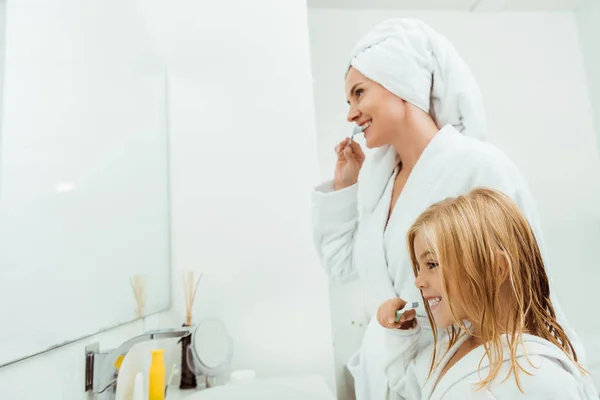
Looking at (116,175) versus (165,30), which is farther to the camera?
(165,30)

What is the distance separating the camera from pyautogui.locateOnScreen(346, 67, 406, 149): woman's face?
34.4 inches

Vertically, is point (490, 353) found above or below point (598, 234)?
below

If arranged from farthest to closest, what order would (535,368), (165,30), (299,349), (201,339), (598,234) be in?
(598,234), (165,30), (299,349), (201,339), (535,368)

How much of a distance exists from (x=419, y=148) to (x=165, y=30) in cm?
109

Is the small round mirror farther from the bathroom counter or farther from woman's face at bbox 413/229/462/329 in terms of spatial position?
woman's face at bbox 413/229/462/329

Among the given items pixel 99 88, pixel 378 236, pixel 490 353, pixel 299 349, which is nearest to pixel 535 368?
pixel 490 353

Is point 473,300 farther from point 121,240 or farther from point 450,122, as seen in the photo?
point 121,240

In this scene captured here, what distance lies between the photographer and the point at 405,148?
2.96 feet

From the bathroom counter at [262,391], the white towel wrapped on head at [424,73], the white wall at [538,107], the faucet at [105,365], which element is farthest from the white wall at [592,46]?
the faucet at [105,365]

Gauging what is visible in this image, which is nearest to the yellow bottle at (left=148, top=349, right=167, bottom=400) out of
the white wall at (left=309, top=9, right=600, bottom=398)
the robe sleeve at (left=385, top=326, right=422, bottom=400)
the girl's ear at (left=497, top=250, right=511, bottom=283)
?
the robe sleeve at (left=385, top=326, right=422, bottom=400)

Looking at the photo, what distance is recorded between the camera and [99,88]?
100 centimetres

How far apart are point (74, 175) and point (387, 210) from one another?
0.62 metres

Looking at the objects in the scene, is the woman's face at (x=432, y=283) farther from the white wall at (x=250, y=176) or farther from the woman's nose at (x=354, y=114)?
the white wall at (x=250, y=176)

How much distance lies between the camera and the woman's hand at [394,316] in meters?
0.75
